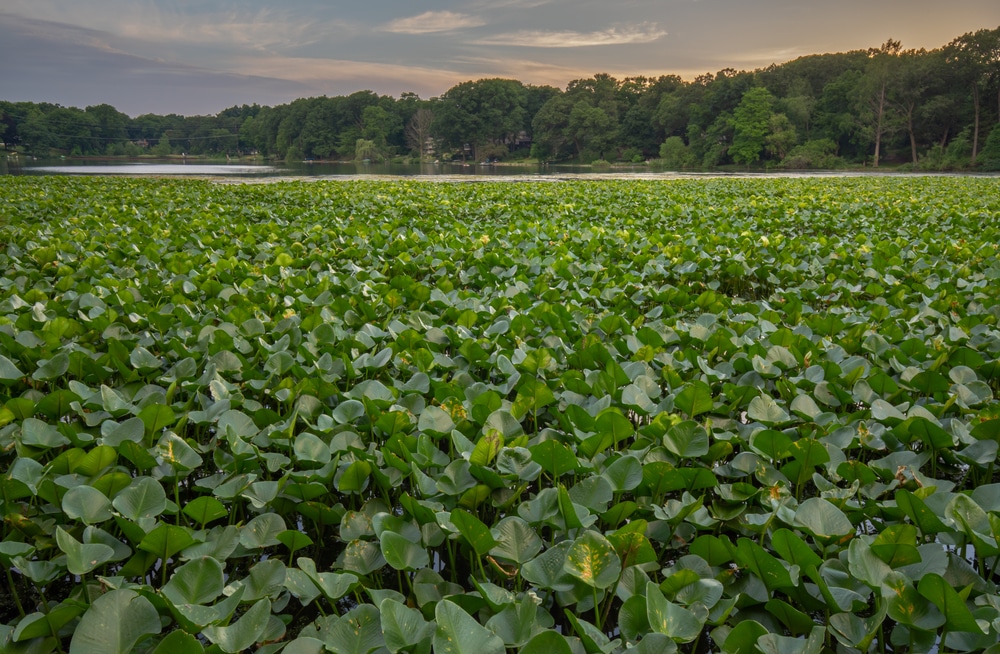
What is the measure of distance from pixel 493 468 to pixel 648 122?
7123cm

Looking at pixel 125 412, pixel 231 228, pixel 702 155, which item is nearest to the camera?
pixel 125 412

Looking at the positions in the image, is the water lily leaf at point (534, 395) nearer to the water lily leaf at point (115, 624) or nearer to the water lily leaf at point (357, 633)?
the water lily leaf at point (357, 633)

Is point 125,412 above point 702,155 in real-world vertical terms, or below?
below

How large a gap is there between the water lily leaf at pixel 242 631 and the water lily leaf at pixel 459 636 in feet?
1.11

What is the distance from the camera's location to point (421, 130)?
273 feet

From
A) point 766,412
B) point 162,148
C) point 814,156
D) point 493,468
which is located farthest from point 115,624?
point 162,148

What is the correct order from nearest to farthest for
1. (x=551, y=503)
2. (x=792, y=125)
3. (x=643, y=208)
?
(x=551, y=503)
(x=643, y=208)
(x=792, y=125)

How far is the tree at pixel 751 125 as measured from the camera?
5112cm

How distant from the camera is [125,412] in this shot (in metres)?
2.05

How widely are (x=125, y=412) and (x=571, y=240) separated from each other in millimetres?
4636

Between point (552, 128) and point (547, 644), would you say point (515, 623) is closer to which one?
point (547, 644)

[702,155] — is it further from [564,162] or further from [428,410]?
[428,410]

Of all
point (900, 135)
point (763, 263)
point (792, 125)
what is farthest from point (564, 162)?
point (763, 263)

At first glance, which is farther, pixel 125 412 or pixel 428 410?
pixel 125 412
